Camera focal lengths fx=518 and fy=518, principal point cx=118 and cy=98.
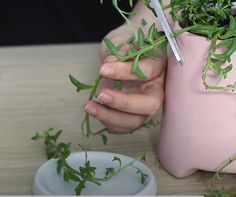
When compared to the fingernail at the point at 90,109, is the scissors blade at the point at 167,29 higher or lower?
higher

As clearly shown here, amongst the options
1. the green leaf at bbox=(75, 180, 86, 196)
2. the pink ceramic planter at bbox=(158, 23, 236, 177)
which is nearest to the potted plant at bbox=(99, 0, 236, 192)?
the pink ceramic planter at bbox=(158, 23, 236, 177)

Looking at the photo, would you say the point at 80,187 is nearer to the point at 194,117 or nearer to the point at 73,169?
the point at 73,169

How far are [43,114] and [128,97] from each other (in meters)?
0.18

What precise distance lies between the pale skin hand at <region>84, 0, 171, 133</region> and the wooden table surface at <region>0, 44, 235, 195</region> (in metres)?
0.04

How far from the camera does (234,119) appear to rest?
1.67ft

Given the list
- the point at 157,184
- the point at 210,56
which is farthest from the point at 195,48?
the point at 157,184

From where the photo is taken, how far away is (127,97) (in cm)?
56

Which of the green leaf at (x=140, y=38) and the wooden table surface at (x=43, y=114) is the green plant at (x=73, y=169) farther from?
the green leaf at (x=140, y=38)

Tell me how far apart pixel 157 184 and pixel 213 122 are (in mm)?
95

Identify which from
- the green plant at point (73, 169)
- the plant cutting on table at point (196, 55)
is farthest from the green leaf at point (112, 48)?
the green plant at point (73, 169)

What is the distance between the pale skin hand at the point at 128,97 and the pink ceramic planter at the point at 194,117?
0.03 metres

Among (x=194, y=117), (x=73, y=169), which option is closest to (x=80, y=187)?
(x=73, y=169)

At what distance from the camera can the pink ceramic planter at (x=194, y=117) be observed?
50 cm

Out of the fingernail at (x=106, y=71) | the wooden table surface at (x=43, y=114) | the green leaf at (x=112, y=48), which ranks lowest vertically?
the wooden table surface at (x=43, y=114)
